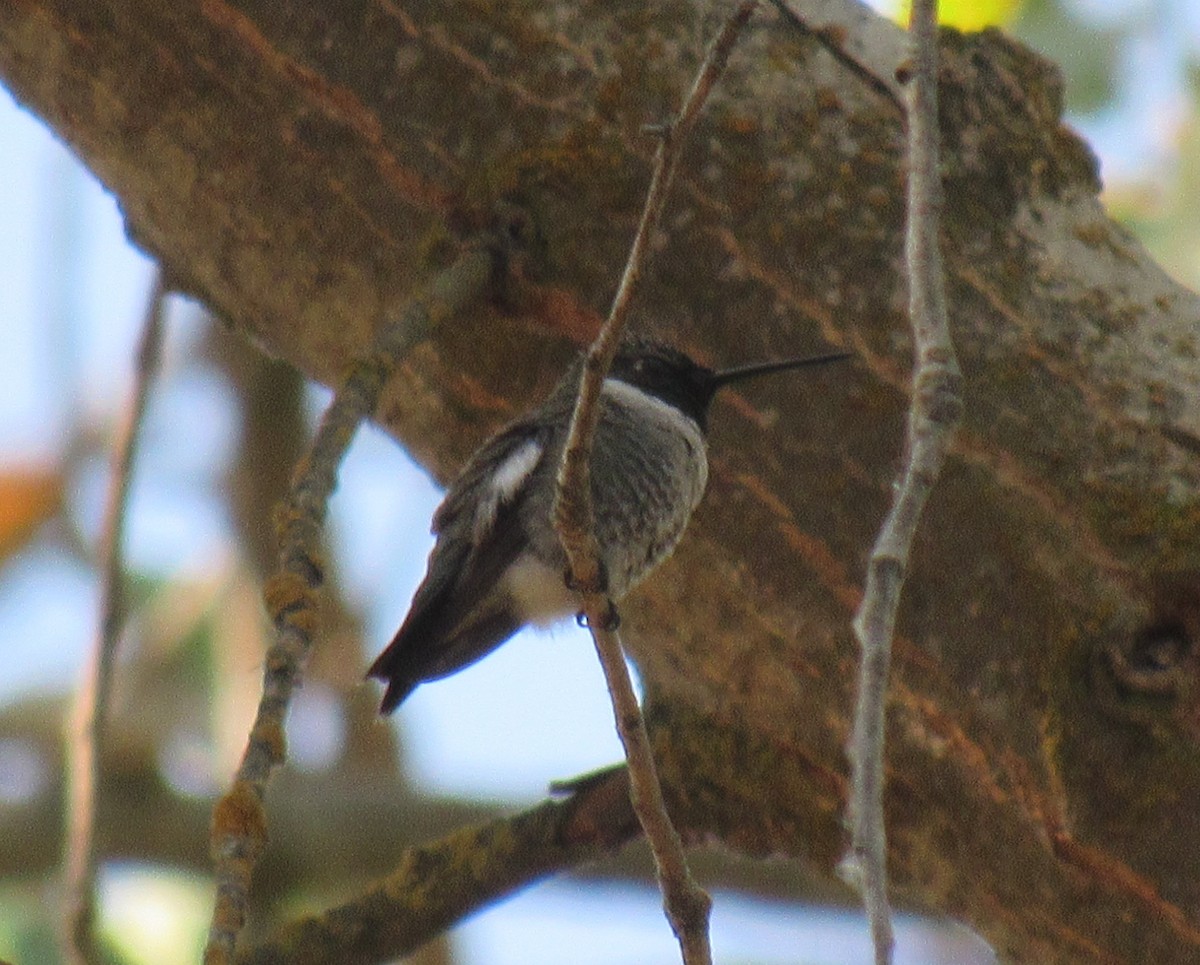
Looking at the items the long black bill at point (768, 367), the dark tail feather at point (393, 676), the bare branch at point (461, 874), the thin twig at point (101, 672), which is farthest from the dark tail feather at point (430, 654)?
the long black bill at point (768, 367)

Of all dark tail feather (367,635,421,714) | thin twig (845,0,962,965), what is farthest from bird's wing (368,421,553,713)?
thin twig (845,0,962,965)

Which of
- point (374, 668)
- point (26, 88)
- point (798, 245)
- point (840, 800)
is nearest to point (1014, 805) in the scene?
point (840, 800)

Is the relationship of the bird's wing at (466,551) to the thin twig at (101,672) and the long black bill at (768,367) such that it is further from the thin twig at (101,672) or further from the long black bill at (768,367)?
the thin twig at (101,672)

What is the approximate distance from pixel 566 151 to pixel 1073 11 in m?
3.55

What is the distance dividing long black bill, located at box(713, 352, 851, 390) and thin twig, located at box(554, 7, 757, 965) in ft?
1.67

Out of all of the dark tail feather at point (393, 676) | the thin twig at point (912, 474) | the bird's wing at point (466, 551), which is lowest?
Result: the thin twig at point (912, 474)

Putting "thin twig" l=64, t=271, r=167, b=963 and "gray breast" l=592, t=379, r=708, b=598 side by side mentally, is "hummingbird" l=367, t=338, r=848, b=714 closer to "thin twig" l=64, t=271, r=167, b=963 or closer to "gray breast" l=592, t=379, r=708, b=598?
"gray breast" l=592, t=379, r=708, b=598

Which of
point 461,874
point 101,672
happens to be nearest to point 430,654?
point 461,874

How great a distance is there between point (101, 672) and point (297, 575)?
1.47 m

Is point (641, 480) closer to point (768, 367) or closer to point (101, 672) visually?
point (768, 367)

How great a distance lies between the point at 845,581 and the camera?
271cm

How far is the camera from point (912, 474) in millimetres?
1705

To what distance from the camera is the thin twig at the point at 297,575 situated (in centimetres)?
180

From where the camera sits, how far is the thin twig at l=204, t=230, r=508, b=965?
1.80 metres
